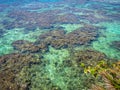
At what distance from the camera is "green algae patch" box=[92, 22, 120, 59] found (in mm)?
8291

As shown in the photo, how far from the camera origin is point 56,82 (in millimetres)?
6121

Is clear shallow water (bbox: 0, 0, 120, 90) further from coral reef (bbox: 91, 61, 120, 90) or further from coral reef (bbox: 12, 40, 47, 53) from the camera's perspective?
coral reef (bbox: 91, 61, 120, 90)

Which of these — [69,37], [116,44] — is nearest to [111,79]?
[116,44]

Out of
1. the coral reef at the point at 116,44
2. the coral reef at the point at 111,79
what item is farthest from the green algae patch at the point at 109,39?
the coral reef at the point at 111,79

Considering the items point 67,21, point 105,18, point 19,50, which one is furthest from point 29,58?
point 105,18

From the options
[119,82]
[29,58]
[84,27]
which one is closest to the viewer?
[119,82]

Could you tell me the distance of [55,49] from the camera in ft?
28.7

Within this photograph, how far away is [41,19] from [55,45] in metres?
5.80

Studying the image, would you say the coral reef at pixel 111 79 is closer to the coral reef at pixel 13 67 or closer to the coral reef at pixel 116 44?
the coral reef at pixel 13 67

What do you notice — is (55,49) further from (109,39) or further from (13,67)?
(109,39)

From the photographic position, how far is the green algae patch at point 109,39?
8291 millimetres

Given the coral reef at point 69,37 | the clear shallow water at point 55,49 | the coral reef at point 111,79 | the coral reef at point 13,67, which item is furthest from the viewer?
the coral reef at point 69,37

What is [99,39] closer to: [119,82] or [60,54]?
[60,54]

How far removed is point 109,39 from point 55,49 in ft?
11.4
